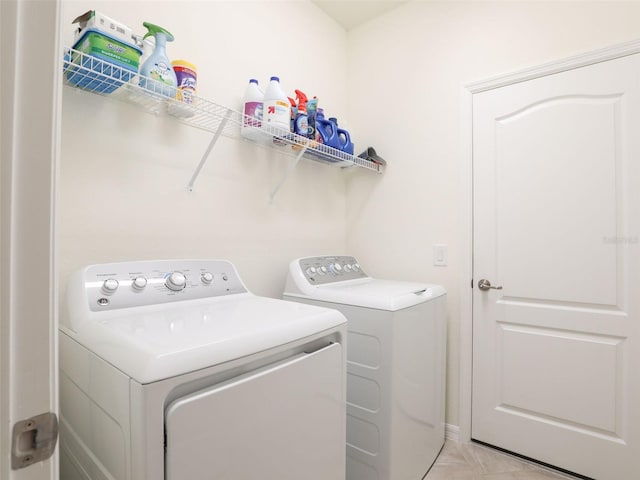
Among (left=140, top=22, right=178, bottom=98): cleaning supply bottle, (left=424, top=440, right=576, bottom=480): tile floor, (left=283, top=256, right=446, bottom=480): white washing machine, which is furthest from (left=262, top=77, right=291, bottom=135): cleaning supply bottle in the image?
(left=424, top=440, right=576, bottom=480): tile floor

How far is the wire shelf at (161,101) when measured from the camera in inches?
46.7

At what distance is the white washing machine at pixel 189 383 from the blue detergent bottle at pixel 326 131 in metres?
1.16

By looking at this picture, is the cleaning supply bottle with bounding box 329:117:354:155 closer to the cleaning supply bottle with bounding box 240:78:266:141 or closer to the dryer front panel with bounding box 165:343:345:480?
the cleaning supply bottle with bounding box 240:78:266:141

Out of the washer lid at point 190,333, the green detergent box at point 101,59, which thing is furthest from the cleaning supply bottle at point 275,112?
the washer lid at point 190,333

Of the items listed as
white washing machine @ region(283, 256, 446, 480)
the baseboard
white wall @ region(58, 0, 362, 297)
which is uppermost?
white wall @ region(58, 0, 362, 297)

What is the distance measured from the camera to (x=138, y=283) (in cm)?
126

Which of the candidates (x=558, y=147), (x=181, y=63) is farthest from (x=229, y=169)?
(x=558, y=147)

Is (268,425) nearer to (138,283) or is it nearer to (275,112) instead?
(138,283)

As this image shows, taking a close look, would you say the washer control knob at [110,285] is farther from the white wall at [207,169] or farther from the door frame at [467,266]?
the door frame at [467,266]

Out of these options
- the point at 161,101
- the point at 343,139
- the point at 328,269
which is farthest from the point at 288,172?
the point at 161,101

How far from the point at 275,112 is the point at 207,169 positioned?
45 centimetres

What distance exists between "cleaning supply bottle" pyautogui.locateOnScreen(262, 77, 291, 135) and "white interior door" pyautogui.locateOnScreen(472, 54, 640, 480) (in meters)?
1.21

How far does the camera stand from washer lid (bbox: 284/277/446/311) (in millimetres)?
1594

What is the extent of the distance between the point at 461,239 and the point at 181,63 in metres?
1.80
